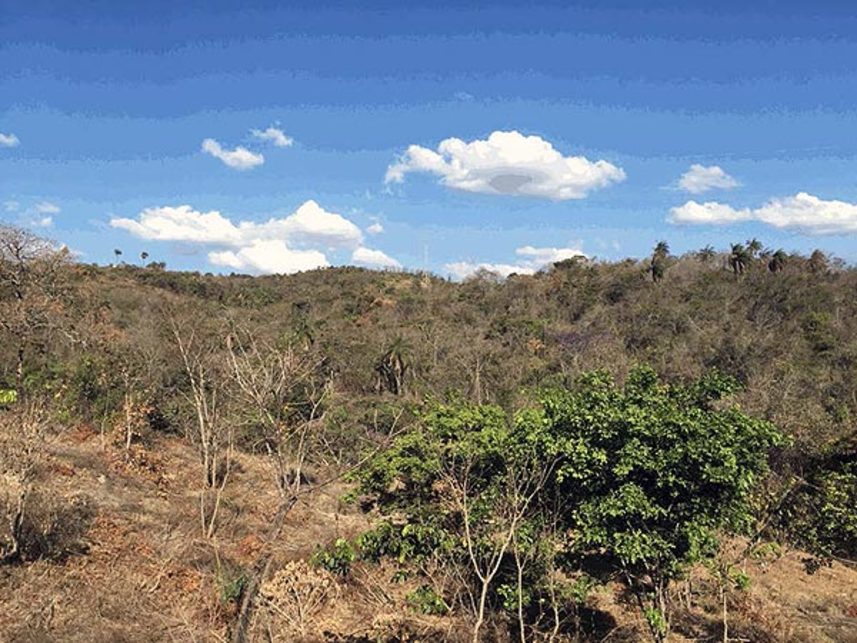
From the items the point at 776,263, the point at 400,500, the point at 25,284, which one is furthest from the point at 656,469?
the point at 776,263

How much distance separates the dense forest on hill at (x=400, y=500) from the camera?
30.8 ft

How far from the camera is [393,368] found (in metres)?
42.2

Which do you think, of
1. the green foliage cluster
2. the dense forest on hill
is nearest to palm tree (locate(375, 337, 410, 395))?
the dense forest on hill

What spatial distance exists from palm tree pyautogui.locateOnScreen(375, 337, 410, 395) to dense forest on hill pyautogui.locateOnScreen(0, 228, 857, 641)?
979 centimetres

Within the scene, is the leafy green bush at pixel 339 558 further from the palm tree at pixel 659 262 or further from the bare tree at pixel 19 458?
the palm tree at pixel 659 262

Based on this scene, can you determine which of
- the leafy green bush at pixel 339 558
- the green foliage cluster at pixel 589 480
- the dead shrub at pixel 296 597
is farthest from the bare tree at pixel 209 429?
the green foliage cluster at pixel 589 480

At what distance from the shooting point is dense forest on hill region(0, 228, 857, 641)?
939 cm

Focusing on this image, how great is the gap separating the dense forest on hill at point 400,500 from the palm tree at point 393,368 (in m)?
9.79

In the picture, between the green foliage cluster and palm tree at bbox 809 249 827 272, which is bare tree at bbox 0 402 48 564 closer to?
the green foliage cluster

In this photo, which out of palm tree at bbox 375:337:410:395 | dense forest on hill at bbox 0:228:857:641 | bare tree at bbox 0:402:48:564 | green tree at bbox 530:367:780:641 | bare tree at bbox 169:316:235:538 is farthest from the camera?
palm tree at bbox 375:337:410:395

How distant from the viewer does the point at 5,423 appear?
15.0 meters

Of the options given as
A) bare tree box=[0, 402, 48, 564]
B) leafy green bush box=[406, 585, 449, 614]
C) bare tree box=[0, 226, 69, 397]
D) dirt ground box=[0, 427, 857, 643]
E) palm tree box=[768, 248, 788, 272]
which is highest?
palm tree box=[768, 248, 788, 272]

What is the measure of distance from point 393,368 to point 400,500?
30786mm

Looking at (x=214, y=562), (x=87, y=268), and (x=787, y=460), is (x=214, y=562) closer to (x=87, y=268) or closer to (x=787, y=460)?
(x=787, y=460)
